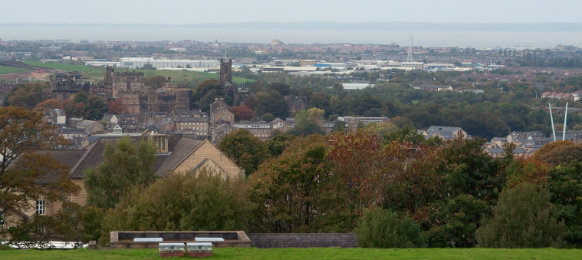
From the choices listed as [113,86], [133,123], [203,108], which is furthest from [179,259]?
[113,86]

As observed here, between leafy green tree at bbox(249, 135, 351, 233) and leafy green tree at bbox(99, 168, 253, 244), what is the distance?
6.68 ft

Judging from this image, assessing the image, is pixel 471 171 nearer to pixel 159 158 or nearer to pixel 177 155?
pixel 177 155

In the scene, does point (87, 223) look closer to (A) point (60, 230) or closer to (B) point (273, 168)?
(A) point (60, 230)

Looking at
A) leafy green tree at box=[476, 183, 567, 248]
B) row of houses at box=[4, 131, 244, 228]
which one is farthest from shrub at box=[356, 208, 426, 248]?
row of houses at box=[4, 131, 244, 228]

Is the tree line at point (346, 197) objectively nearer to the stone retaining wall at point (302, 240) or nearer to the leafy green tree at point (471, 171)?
the leafy green tree at point (471, 171)

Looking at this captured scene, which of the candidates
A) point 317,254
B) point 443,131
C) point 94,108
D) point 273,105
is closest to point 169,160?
point 317,254

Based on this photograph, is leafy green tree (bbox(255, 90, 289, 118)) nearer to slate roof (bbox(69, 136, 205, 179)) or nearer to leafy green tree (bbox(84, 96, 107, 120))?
leafy green tree (bbox(84, 96, 107, 120))

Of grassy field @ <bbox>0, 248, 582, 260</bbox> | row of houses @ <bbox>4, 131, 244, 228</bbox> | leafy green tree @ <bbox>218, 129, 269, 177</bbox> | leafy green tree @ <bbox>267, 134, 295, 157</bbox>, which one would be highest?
grassy field @ <bbox>0, 248, 582, 260</bbox>

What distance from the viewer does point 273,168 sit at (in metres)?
29.8

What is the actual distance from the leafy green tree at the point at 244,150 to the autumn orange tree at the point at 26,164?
2458 cm

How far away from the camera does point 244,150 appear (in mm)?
54625

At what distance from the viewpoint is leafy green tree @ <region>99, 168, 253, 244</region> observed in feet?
83.4

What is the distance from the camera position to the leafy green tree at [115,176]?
32.8 m

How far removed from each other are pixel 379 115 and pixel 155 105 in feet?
95.0
